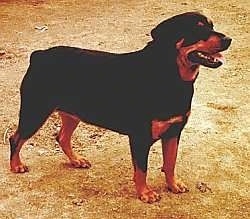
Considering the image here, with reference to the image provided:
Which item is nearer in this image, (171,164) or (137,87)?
(137,87)

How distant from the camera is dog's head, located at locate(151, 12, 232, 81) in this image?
8.38 ft

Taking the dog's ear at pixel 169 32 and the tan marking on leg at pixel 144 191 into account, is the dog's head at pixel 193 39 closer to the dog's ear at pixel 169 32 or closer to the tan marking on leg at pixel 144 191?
the dog's ear at pixel 169 32

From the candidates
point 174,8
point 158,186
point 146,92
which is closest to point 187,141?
point 158,186

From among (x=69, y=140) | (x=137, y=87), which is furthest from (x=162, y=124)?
(x=69, y=140)

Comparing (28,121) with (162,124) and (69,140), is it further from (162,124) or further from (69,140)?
(162,124)

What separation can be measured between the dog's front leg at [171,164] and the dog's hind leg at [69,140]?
0.47m

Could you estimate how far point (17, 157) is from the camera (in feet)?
10.1

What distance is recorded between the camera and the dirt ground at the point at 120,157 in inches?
111

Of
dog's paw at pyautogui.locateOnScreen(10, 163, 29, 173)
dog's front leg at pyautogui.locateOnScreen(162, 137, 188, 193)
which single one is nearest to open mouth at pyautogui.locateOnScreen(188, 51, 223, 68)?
dog's front leg at pyautogui.locateOnScreen(162, 137, 188, 193)

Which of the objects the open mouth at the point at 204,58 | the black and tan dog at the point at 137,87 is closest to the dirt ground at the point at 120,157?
the black and tan dog at the point at 137,87

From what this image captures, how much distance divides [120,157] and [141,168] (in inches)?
19.7

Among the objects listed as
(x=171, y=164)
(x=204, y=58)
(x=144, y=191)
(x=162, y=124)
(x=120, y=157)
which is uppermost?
(x=204, y=58)

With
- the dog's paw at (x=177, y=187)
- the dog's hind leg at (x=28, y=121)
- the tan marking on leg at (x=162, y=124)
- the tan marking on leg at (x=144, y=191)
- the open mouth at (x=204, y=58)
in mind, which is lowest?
the dog's paw at (x=177, y=187)

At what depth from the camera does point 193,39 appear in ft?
8.40
